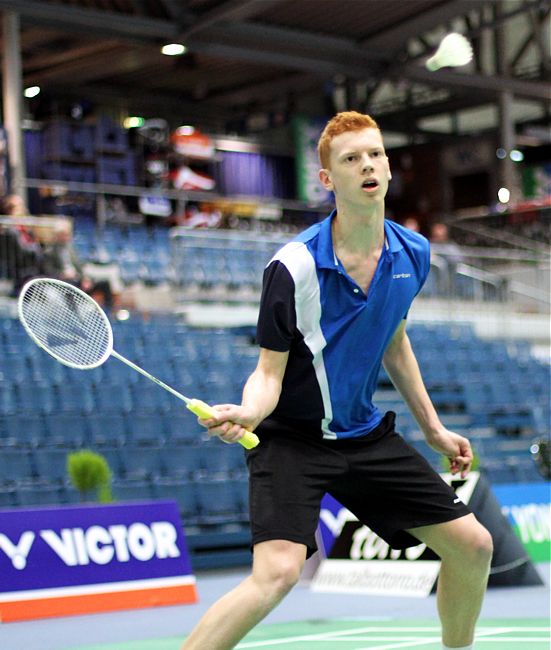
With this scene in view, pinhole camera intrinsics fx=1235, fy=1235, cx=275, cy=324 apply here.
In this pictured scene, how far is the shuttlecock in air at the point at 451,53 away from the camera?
14.4ft

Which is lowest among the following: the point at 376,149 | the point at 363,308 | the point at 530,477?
the point at 530,477

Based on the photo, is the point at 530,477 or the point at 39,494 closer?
the point at 39,494

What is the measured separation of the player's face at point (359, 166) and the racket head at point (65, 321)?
0.86 m

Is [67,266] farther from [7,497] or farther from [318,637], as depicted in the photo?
[318,637]

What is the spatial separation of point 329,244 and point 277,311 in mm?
309

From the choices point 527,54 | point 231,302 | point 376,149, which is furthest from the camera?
point 527,54

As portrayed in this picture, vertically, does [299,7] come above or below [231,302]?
above

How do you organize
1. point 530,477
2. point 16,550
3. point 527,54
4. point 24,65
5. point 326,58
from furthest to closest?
point 527,54 → point 24,65 → point 326,58 → point 530,477 → point 16,550

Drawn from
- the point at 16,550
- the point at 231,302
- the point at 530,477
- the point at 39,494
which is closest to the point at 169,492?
the point at 39,494

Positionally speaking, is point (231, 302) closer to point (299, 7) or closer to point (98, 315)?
point (299, 7)

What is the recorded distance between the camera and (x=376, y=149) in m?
3.84

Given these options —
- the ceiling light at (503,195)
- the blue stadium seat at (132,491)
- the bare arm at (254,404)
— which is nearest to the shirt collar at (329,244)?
the bare arm at (254,404)

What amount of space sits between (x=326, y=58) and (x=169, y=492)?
12668 millimetres

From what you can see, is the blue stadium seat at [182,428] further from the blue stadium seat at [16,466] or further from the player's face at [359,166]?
the player's face at [359,166]
